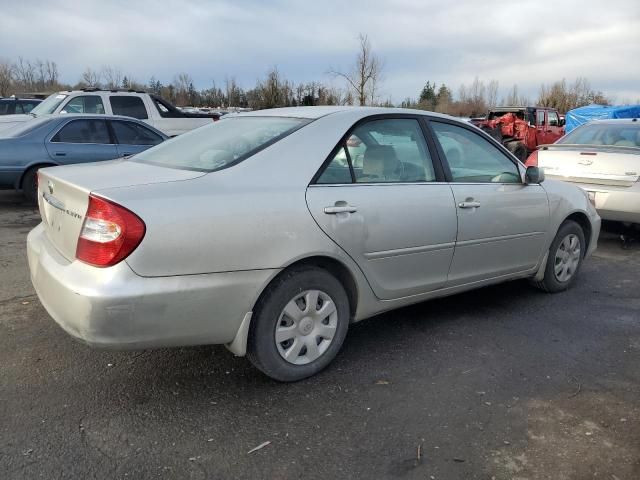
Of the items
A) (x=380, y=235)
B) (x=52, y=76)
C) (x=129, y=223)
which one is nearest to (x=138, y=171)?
(x=129, y=223)

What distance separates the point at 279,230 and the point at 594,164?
16.7 ft

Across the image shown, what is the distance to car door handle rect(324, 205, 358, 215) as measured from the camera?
3.07 m

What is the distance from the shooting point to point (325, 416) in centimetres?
282

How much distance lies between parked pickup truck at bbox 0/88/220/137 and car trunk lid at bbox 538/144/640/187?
742 cm

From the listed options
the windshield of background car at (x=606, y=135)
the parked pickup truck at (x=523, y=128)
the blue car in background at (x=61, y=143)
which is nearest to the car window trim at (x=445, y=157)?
the windshield of background car at (x=606, y=135)

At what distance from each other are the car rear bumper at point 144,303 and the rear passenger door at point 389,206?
1.87 feet

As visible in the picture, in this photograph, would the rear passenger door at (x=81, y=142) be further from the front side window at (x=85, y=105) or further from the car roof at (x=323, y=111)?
the car roof at (x=323, y=111)

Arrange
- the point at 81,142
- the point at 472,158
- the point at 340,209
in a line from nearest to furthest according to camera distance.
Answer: the point at 340,209, the point at 472,158, the point at 81,142

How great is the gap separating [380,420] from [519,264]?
84.2 inches

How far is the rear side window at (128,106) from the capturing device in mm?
10945

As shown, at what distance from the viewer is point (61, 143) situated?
326 inches

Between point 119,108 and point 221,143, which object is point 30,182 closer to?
point 119,108

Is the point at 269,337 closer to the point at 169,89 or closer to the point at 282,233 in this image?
the point at 282,233

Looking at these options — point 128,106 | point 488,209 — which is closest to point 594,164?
point 488,209
